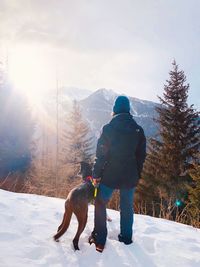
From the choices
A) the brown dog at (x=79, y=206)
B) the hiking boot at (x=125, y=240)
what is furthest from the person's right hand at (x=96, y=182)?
the hiking boot at (x=125, y=240)

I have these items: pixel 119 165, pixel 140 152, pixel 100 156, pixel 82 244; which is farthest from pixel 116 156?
pixel 82 244

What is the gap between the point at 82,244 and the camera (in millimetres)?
4723

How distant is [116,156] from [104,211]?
2.68ft

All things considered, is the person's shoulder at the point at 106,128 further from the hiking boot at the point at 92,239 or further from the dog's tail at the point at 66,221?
the hiking boot at the point at 92,239

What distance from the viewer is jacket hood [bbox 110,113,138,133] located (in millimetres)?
4738

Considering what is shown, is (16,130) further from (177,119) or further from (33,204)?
(33,204)

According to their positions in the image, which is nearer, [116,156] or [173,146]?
[116,156]

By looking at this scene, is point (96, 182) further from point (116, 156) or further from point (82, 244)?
point (82, 244)

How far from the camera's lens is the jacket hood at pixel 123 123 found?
474 centimetres

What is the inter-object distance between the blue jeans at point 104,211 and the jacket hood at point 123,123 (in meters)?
0.85

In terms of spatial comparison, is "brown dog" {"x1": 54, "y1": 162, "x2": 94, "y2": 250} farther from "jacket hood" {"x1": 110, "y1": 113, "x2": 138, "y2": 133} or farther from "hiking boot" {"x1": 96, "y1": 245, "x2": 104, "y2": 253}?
"jacket hood" {"x1": 110, "y1": 113, "x2": 138, "y2": 133}

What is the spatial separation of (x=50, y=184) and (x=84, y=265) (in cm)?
2043

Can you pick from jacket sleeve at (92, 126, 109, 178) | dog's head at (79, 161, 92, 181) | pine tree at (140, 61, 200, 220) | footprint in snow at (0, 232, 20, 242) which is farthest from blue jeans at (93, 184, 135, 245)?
pine tree at (140, 61, 200, 220)

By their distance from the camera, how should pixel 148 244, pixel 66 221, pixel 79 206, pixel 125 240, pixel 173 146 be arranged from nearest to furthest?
pixel 79 206 → pixel 66 221 → pixel 125 240 → pixel 148 244 → pixel 173 146
